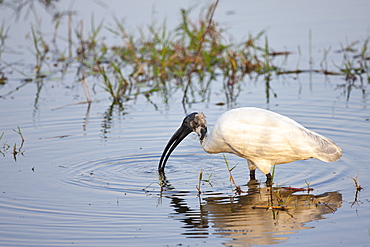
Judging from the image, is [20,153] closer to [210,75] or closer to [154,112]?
[154,112]

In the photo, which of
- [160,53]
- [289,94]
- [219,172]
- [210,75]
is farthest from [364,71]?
[219,172]

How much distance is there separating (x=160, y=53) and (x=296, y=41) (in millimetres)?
2965

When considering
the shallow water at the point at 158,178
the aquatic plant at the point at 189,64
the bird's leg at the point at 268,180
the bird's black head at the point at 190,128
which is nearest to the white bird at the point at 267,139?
the bird's leg at the point at 268,180

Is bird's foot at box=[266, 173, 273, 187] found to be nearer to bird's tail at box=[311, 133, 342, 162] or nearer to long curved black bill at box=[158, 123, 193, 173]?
bird's tail at box=[311, 133, 342, 162]

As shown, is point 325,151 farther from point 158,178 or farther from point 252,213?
point 158,178

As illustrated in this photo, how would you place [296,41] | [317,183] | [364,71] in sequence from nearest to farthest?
1. [317,183]
2. [364,71]
3. [296,41]

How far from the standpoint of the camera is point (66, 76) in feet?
38.1

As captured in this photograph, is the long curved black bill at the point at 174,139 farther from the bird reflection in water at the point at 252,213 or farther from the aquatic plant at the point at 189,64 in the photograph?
the aquatic plant at the point at 189,64

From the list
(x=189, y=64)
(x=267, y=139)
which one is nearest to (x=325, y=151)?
(x=267, y=139)

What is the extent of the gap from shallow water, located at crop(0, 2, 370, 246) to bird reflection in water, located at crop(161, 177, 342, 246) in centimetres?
1

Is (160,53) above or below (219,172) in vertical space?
above

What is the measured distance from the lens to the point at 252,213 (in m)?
5.69

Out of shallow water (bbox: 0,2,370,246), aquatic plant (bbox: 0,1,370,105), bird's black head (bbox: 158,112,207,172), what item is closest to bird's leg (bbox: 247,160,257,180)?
shallow water (bbox: 0,2,370,246)

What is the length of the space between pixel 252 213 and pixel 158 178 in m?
1.48
